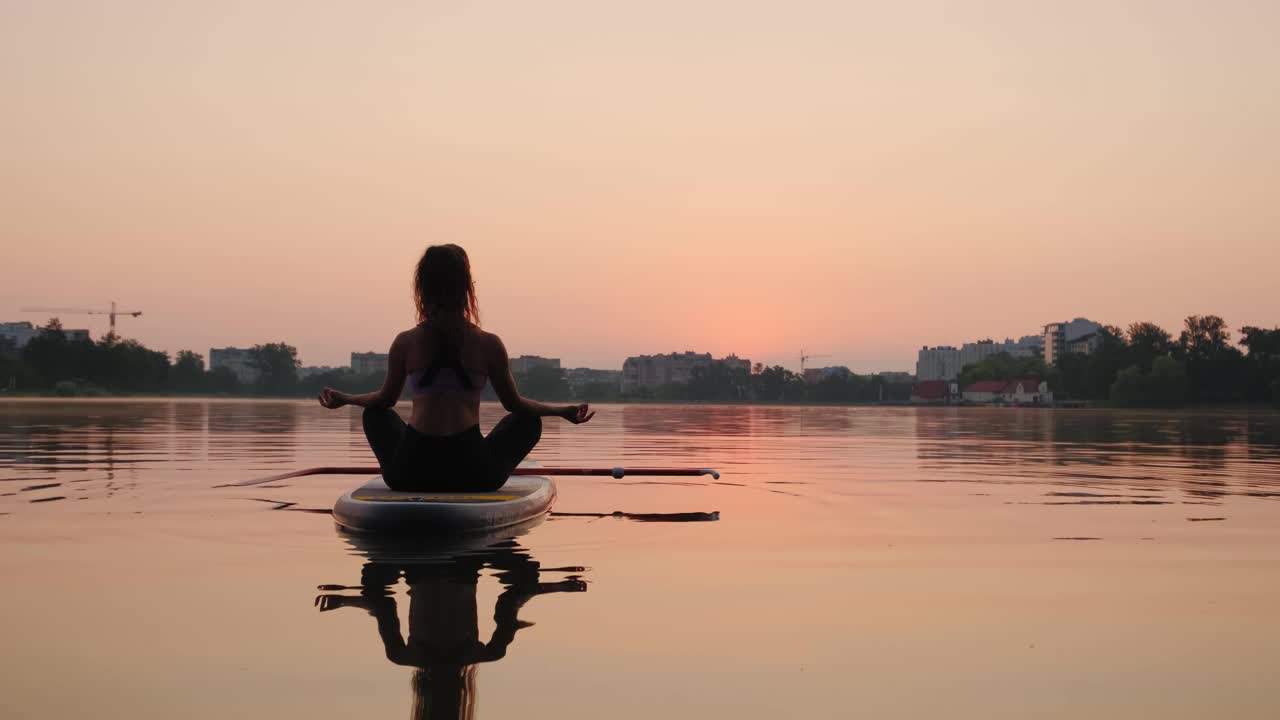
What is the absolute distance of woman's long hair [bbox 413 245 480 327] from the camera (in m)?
8.41

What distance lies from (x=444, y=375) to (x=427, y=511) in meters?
1.05

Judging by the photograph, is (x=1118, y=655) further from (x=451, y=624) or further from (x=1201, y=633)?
(x=451, y=624)

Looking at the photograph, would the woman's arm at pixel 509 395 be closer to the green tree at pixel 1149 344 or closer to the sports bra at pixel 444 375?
the sports bra at pixel 444 375

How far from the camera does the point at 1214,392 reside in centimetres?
13175

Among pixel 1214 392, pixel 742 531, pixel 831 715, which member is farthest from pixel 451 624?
pixel 1214 392

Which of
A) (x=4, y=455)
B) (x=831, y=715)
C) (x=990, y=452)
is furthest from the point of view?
(x=990, y=452)

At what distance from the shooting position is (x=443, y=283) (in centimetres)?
839

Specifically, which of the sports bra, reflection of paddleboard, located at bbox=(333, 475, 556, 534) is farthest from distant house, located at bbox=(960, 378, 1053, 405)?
→ the sports bra

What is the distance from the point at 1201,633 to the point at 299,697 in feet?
13.2

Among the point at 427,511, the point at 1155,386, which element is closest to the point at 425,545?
the point at 427,511

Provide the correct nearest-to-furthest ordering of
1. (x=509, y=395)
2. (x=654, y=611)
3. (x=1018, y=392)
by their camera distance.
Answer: (x=654, y=611)
(x=509, y=395)
(x=1018, y=392)

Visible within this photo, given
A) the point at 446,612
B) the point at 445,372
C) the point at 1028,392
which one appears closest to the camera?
the point at 446,612

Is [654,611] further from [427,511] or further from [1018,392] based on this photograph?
[1018,392]

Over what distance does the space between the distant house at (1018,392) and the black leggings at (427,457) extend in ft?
577
